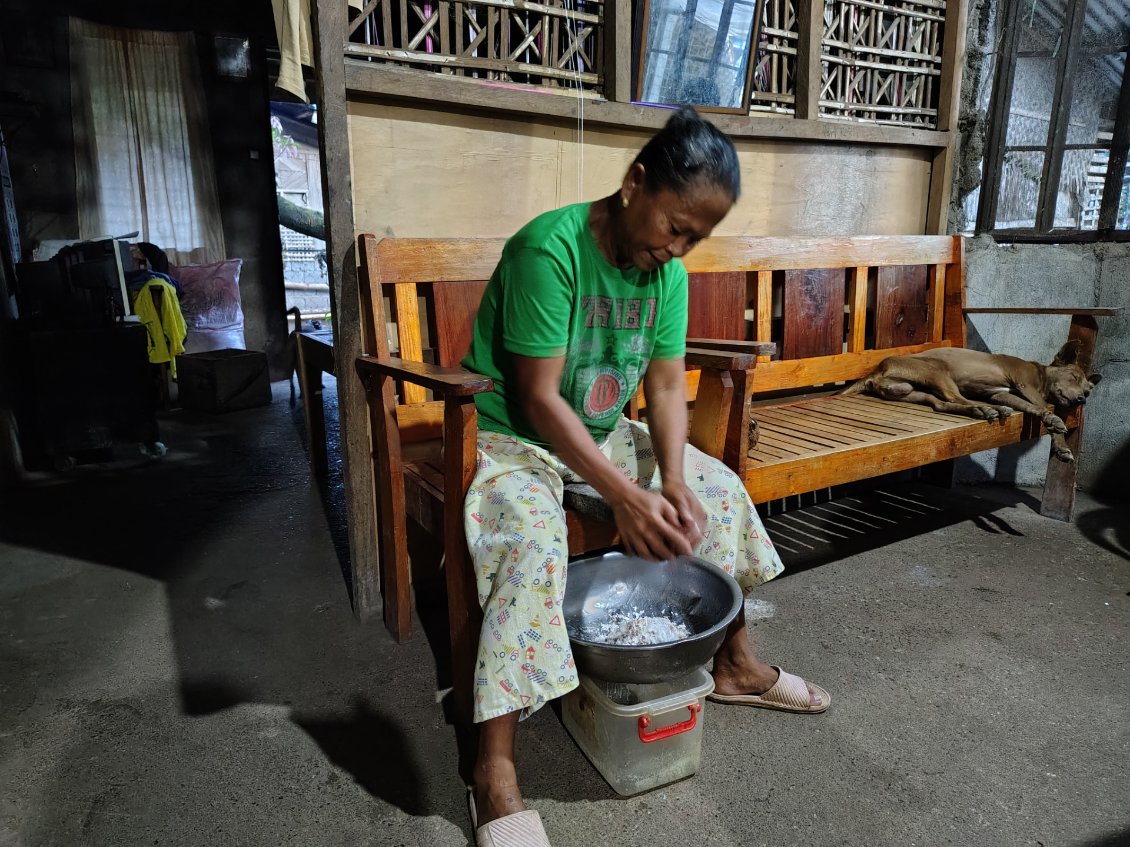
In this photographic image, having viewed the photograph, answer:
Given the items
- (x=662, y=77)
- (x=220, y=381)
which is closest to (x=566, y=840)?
(x=662, y=77)

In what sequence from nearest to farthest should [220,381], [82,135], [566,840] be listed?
[566,840] → [220,381] → [82,135]

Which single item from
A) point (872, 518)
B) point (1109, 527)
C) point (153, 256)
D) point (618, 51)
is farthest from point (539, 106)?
point (153, 256)

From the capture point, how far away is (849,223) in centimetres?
391

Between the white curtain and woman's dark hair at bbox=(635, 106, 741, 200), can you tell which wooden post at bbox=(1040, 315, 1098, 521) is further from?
the white curtain

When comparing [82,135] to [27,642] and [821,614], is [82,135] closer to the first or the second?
[27,642]

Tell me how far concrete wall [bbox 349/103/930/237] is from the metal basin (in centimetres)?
155

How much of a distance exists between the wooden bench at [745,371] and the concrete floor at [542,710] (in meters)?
0.35

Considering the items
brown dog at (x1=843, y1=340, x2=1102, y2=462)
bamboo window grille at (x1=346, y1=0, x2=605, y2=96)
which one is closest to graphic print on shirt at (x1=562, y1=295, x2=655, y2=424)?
bamboo window grille at (x1=346, y1=0, x2=605, y2=96)

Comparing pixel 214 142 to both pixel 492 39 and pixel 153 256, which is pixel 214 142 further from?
pixel 492 39

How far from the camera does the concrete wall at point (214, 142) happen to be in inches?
287

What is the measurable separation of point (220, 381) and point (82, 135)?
3.30m

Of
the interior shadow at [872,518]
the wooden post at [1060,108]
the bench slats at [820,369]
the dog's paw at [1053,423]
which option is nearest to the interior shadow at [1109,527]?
the interior shadow at [872,518]

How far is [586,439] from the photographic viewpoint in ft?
5.86

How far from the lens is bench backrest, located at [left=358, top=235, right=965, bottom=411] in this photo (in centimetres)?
259
